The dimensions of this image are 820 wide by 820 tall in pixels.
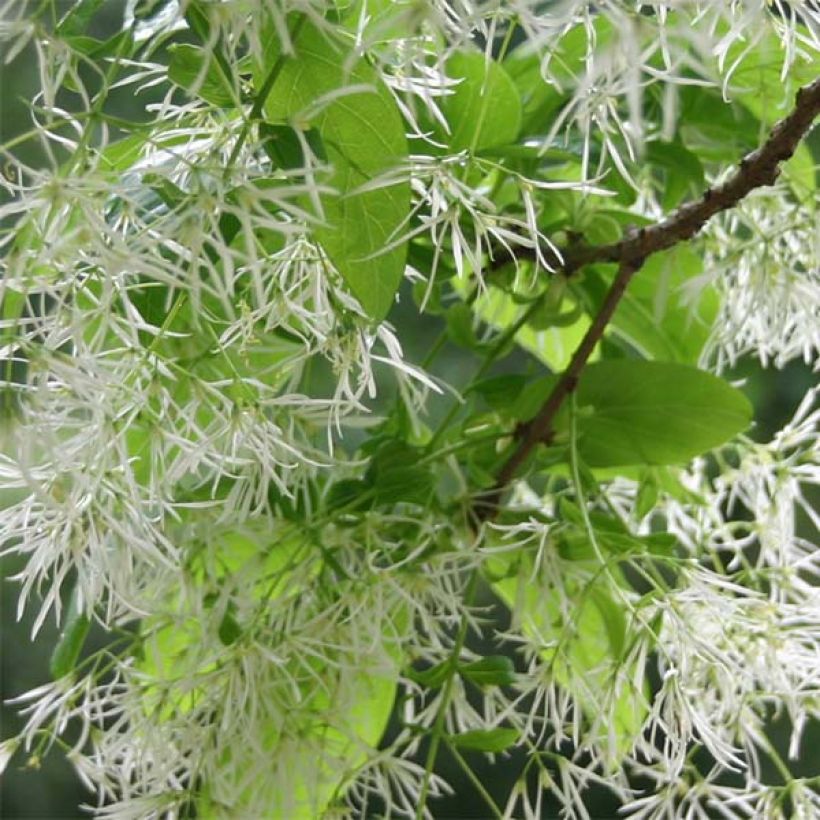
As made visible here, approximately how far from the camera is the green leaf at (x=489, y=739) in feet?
1.46

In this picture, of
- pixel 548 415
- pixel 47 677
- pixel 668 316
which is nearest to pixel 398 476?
pixel 548 415

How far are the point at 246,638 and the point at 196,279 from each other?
0.59ft

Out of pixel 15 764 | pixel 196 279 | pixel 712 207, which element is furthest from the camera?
pixel 15 764

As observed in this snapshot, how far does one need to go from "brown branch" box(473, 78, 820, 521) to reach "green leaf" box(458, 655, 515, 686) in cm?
6

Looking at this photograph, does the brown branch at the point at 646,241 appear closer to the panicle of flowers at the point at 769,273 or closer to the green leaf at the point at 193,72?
the panicle of flowers at the point at 769,273

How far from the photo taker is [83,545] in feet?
1.29

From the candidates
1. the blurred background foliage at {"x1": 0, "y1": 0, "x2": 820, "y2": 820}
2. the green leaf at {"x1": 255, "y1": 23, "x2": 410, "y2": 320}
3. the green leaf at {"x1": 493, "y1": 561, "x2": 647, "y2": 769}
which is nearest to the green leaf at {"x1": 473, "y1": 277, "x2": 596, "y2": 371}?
the green leaf at {"x1": 493, "y1": 561, "x2": 647, "y2": 769}

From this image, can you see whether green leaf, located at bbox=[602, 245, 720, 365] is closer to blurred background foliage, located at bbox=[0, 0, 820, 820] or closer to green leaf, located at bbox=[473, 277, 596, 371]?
green leaf, located at bbox=[473, 277, 596, 371]

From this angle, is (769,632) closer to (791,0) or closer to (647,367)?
(647,367)

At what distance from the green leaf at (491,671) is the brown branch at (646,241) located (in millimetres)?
63

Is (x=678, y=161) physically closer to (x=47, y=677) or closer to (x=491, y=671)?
(x=491, y=671)

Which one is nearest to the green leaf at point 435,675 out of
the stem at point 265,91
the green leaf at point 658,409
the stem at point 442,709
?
the stem at point 442,709

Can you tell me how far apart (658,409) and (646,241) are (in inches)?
3.0

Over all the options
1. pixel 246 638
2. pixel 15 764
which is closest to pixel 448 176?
pixel 246 638
